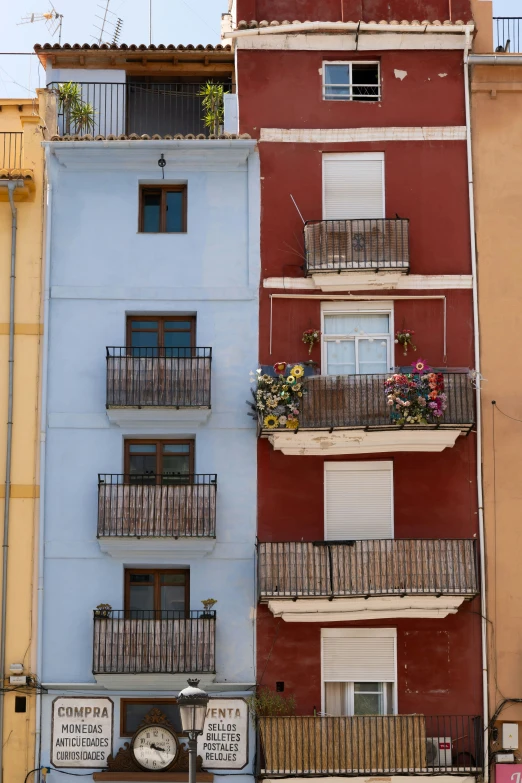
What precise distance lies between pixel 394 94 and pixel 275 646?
12641mm

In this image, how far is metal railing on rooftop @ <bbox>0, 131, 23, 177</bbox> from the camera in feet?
110

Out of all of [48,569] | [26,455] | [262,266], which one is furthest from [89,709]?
[262,266]

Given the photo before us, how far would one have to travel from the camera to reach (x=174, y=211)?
3319 cm

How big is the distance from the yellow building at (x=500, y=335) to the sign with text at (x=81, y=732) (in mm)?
7932

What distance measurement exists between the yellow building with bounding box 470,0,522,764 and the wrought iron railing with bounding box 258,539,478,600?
1.13 metres

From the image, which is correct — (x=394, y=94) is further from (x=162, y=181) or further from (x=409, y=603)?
(x=409, y=603)

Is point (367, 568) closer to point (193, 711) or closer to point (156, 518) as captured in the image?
point (156, 518)

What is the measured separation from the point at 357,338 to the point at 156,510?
5.86 m

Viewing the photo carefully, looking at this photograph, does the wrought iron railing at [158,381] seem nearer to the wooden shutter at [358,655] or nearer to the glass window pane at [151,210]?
the glass window pane at [151,210]

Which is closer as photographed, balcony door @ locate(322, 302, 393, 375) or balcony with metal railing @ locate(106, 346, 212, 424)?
balcony with metal railing @ locate(106, 346, 212, 424)

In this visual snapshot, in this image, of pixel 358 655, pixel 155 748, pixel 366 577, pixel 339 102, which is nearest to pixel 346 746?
pixel 358 655

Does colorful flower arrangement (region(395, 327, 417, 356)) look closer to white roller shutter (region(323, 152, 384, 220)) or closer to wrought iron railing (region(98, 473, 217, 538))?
white roller shutter (region(323, 152, 384, 220))

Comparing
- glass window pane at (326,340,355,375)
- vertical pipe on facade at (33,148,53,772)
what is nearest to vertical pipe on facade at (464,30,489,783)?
glass window pane at (326,340,355,375)

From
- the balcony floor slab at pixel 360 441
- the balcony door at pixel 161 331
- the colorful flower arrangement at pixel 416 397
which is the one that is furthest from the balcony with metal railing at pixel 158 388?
the colorful flower arrangement at pixel 416 397
